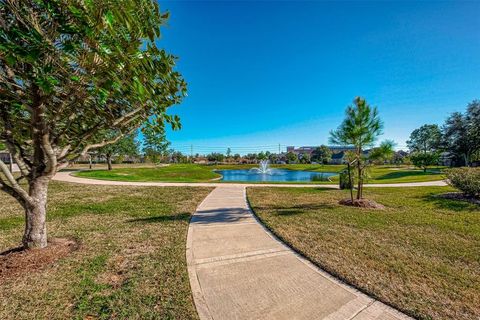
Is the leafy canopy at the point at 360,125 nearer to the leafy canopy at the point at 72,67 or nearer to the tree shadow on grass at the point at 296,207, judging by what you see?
the tree shadow on grass at the point at 296,207

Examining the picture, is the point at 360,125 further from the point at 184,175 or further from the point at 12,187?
the point at 184,175

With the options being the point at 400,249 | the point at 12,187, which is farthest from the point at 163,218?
the point at 400,249

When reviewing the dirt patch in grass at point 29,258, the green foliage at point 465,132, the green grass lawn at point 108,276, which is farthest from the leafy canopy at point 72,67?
the green foliage at point 465,132

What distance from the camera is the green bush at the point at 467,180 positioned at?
29.7ft

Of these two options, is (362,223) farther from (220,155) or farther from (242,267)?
(220,155)

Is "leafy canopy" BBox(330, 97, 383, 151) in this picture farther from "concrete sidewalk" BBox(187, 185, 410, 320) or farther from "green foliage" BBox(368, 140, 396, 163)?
"concrete sidewalk" BBox(187, 185, 410, 320)

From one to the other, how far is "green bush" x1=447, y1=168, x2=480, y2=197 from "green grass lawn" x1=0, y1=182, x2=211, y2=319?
12529 millimetres

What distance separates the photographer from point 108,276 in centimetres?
311

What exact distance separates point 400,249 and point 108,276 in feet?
17.9

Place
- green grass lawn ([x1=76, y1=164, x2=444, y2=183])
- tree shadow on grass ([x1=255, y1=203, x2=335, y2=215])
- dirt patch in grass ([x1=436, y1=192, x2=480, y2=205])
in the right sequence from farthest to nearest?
green grass lawn ([x1=76, y1=164, x2=444, y2=183]) → dirt patch in grass ([x1=436, y1=192, x2=480, y2=205]) → tree shadow on grass ([x1=255, y1=203, x2=335, y2=215])

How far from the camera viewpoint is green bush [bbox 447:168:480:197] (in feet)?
29.7

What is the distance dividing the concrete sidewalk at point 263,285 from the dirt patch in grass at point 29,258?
232cm

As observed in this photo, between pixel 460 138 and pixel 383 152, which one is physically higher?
pixel 460 138

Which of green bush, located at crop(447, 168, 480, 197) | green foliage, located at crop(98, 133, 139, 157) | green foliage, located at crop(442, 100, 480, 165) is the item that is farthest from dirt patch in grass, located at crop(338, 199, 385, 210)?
green foliage, located at crop(442, 100, 480, 165)
